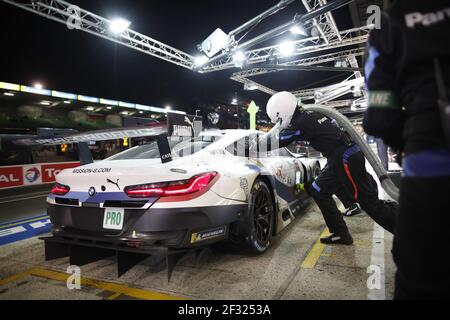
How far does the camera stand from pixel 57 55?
47.8ft

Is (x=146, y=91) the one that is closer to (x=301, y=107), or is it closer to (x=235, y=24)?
(x=235, y=24)

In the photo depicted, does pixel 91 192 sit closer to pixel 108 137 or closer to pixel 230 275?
pixel 108 137

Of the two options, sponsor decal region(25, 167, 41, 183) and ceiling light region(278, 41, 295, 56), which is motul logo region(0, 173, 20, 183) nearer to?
sponsor decal region(25, 167, 41, 183)

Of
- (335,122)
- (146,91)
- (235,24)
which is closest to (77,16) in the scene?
(235,24)

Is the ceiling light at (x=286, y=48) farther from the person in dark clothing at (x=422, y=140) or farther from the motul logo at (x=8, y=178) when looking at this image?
the person in dark clothing at (x=422, y=140)

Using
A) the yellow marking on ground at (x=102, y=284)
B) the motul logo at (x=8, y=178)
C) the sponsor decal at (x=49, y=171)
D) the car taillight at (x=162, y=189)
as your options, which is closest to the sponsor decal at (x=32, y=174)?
the sponsor decal at (x=49, y=171)

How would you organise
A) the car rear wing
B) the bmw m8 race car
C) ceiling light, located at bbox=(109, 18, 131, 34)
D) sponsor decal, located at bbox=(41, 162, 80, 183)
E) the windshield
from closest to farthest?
the bmw m8 race car < the car rear wing < the windshield < ceiling light, located at bbox=(109, 18, 131, 34) < sponsor decal, located at bbox=(41, 162, 80, 183)

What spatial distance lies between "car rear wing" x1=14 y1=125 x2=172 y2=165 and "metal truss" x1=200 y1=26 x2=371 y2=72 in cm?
979

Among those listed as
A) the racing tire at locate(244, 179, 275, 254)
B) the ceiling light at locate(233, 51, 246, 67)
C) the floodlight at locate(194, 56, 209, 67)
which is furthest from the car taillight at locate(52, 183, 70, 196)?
the floodlight at locate(194, 56, 209, 67)

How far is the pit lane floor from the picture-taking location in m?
2.20

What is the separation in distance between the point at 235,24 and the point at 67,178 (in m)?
8.81

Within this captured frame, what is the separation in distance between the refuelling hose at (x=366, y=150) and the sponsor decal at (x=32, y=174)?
A: 9.26 meters

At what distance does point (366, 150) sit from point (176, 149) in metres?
1.93
